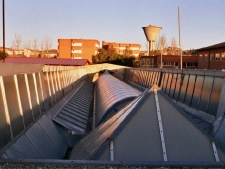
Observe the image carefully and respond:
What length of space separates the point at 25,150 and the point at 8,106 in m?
0.97

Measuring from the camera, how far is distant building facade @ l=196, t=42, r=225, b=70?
163 ft

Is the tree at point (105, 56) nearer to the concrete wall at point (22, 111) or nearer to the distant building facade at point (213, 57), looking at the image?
the distant building facade at point (213, 57)

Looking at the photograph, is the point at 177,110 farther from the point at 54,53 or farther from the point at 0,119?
the point at 54,53

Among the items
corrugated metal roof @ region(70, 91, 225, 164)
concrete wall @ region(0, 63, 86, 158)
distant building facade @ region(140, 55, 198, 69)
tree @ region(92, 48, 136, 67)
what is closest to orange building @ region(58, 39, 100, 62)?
tree @ region(92, 48, 136, 67)

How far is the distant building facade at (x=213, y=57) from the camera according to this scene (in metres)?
49.8

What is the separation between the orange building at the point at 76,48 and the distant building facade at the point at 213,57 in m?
63.1

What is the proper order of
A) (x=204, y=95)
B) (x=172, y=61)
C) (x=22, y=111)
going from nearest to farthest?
(x=22, y=111) → (x=204, y=95) → (x=172, y=61)

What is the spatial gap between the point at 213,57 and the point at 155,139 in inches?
1885

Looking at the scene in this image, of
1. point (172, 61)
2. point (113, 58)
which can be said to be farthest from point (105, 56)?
point (172, 61)

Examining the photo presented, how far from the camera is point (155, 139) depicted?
23.0 ft

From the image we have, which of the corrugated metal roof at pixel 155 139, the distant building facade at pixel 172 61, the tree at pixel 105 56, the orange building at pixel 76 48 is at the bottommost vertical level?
the corrugated metal roof at pixel 155 139

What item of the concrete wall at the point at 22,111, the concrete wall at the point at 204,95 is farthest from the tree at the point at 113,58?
the concrete wall at the point at 22,111

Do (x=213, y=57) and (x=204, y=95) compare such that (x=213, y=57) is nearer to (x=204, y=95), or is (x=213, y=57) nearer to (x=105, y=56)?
(x=105, y=56)

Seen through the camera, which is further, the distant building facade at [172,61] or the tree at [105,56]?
the tree at [105,56]
